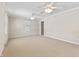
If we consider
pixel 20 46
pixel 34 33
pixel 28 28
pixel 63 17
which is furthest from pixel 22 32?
pixel 63 17

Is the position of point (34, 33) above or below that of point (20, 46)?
above

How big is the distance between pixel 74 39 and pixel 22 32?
1848mm

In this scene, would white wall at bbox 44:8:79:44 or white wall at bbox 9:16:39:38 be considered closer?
white wall at bbox 9:16:39:38

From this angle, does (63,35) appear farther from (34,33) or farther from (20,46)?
(20,46)

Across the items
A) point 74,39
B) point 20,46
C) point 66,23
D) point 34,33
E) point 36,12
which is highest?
point 36,12

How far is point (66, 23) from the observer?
3811 mm

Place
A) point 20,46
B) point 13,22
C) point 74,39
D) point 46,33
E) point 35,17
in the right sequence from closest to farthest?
point 13,22, point 35,17, point 74,39, point 20,46, point 46,33

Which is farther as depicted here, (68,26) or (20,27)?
(68,26)

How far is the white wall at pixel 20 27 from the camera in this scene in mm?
3094

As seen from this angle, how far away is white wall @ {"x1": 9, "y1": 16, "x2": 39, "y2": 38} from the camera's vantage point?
3.09 meters

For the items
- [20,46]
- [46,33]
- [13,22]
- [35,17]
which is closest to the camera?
[13,22]

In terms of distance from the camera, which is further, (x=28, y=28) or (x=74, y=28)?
(x=74, y=28)

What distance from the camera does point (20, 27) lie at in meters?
3.20

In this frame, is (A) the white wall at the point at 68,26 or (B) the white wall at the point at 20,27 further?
(A) the white wall at the point at 68,26
